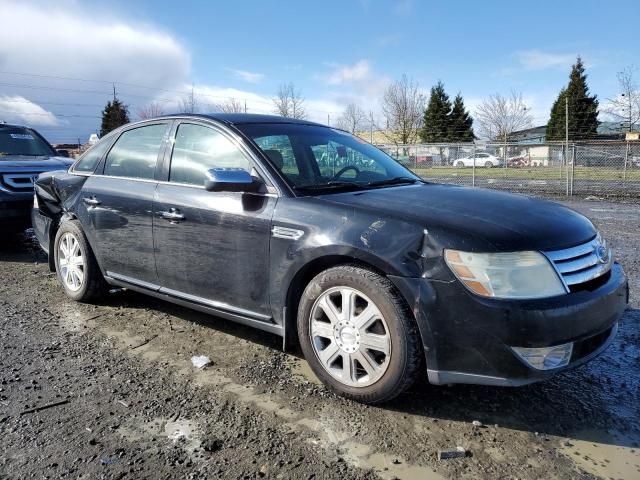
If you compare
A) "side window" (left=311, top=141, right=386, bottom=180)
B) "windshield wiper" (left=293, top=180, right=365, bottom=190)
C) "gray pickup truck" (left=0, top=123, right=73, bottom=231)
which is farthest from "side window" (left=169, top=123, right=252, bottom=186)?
"gray pickup truck" (left=0, top=123, right=73, bottom=231)

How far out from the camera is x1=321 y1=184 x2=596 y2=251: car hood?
99.7 inches

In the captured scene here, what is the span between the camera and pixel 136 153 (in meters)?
4.18

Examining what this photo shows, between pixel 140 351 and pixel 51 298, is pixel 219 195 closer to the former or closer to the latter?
pixel 140 351

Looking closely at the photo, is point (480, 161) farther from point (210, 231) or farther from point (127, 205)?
point (210, 231)

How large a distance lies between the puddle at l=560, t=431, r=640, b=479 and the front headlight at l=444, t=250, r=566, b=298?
2.45 feet

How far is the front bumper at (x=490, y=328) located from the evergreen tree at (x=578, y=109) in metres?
47.6

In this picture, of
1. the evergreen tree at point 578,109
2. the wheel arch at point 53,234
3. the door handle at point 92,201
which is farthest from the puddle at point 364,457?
the evergreen tree at point 578,109

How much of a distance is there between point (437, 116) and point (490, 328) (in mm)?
50408

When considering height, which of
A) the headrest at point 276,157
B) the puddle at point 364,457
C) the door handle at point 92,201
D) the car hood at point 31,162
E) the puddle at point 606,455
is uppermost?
the car hood at point 31,162

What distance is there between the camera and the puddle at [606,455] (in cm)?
229

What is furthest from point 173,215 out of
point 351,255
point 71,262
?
point 71,262

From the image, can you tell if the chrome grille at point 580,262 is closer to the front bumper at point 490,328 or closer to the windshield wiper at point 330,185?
the front bumper at point 490,328

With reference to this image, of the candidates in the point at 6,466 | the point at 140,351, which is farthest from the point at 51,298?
the point at 6,466

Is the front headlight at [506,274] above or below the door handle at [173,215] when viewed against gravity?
below
